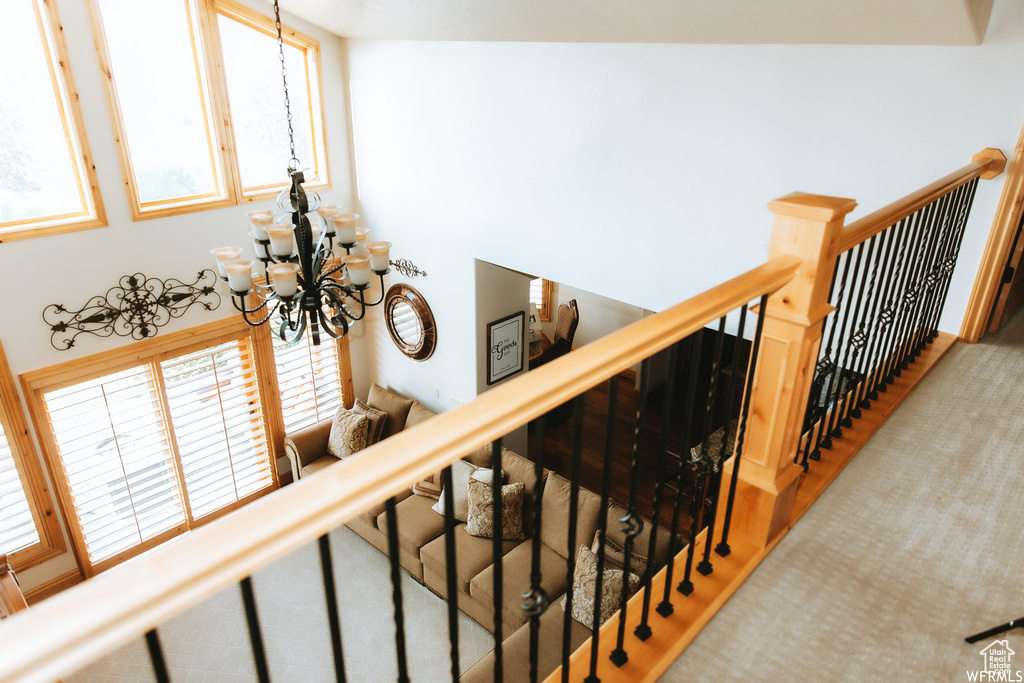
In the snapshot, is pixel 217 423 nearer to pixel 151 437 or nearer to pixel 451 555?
pixel 151 437

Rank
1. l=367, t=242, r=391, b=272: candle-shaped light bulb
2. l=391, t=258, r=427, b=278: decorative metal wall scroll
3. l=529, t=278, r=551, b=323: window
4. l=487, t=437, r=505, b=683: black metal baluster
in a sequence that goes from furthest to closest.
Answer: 1. l=529, t=278, r=551, b=323: window
2. l=391, t=258, r=427, b=278: decorative metal wall scroll
3. l=367, t=242, r=391, b=272: candle-shaped light bulb
4. l=487, t=437, r=505, b=683: black metal baluster

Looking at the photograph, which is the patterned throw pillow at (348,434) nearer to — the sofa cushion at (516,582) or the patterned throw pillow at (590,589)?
the sofa cushion at (516,582)

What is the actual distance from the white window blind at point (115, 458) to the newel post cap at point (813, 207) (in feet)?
16.9

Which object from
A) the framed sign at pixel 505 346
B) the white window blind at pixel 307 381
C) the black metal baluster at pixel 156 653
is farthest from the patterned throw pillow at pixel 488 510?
the black metal baluster at pixel 156 653

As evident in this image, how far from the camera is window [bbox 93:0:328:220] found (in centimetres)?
473

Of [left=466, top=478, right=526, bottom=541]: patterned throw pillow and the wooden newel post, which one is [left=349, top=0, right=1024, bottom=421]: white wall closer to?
[left=466, top=478, right=526, bottom=541]: patterned throw pillow

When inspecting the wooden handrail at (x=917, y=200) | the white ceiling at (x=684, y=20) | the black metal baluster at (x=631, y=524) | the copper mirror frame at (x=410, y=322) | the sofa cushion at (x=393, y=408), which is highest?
the white ceiling at (x=684, y=20)

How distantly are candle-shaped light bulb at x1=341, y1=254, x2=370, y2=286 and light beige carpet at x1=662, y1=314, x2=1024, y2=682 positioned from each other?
2.12 m

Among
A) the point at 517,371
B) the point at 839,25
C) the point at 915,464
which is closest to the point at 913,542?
the point at 915,464

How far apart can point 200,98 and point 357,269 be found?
3.05 m

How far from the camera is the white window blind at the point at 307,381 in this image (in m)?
6.18

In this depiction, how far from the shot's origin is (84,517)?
5.20m

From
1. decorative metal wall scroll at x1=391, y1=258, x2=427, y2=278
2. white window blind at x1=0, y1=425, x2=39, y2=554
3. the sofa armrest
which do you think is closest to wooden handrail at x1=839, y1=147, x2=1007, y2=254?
decorative metal wall scroll at x1=391, y1=258, x2=427, y2=278

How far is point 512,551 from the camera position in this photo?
498 cm
